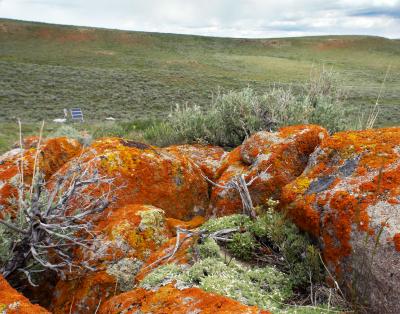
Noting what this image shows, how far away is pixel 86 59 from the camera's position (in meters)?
48.9

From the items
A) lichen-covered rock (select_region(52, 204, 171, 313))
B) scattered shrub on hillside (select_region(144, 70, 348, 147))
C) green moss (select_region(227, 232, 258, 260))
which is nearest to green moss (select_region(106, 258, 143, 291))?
lichen-covered rock (select_region(52, 204, 171, 313))

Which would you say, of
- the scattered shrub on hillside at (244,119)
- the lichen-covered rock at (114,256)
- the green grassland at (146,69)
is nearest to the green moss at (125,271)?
the lichen-covered rock at (114,256)

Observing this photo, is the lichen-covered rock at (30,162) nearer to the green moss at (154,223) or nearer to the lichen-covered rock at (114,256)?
the lichen-covered rock at (114,256)

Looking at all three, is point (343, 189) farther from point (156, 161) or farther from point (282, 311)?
point (156, 161)

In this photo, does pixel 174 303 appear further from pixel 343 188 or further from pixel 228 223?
pixel 343 188

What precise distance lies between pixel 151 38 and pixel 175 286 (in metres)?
71.8

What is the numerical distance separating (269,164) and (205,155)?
6.51ft

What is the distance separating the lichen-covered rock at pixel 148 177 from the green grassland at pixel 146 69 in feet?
28.4

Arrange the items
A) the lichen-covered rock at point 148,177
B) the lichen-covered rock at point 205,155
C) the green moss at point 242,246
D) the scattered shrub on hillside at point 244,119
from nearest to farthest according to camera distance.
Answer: the green moss at point 242,246, the lichen-covered rock at point 148,177, the lichen-covered rock at point 205,155, the scattered shrub on hillside at point 244,119

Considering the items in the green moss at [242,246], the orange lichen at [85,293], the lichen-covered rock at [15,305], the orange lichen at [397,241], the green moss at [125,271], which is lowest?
the orange lichen at [85,293]

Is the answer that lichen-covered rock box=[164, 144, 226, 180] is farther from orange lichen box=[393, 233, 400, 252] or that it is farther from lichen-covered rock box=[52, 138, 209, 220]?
orange lichen box=[393, 233, 400, 252]

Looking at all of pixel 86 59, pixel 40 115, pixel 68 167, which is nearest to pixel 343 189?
pixel 68 167

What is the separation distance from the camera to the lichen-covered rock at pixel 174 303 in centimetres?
222

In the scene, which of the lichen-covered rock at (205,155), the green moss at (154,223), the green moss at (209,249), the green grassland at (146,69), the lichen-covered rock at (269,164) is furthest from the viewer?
the green grassland at (146,69)
